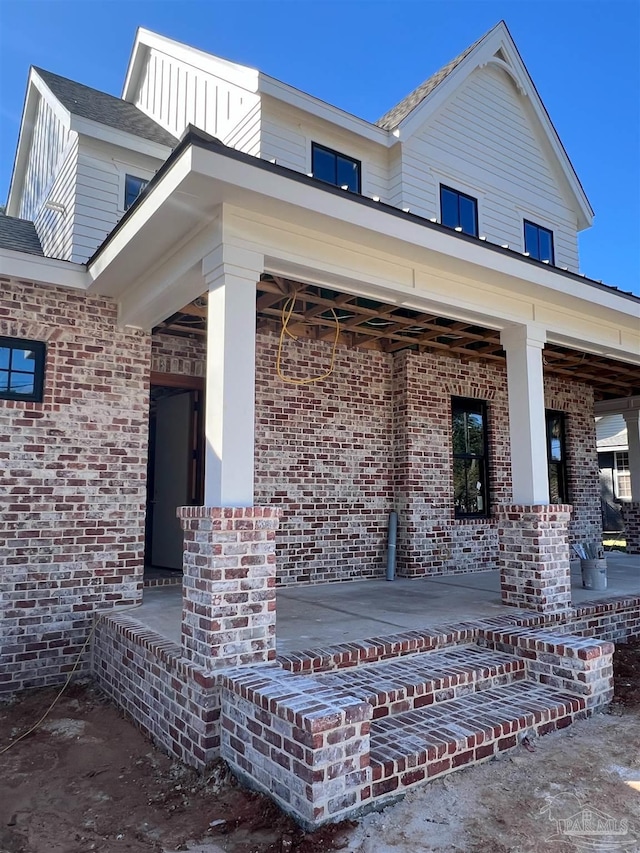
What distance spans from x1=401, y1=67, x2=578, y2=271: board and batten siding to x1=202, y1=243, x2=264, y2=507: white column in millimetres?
4821

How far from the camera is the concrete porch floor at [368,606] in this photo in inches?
169

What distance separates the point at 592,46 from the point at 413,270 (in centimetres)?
728

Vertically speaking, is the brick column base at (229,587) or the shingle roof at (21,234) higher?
the shingle roof at (21,234)

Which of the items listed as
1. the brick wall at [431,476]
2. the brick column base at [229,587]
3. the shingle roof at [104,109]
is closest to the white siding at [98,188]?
the shingle roof at [104,109]

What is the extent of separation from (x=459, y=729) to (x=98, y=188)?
21.8 ft

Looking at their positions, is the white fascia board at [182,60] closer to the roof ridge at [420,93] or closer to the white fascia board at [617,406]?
the roof ridge at [420,93]

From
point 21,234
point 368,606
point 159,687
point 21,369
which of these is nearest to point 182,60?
point 21,234

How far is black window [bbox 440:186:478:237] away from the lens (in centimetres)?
831

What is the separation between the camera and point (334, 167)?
24.8 feet

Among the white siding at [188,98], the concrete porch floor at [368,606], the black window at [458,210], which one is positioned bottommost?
the concrete porch floor at [368,606]

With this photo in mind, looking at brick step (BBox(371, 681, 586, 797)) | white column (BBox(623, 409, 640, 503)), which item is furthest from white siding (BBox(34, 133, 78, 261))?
white column (BBox(623, 409, 640, 503))

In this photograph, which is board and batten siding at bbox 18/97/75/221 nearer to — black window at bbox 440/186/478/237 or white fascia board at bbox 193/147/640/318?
white fascia board at bbox 193/147/640/318

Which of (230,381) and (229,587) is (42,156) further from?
(229,587)

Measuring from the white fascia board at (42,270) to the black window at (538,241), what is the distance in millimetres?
6919
